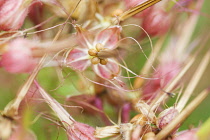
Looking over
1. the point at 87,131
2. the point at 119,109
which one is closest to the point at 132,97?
the point at 119,109

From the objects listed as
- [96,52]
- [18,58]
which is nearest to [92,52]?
[96,52]

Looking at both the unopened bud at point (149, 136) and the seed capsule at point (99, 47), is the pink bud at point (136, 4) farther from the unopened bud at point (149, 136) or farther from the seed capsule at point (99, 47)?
the unopened bud at point (149, 136)

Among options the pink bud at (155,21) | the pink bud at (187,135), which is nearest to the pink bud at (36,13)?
the pink bud at (155,21)

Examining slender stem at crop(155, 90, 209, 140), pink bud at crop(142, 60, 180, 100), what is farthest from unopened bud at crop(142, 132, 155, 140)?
pink bud at crop(142, 60, 180, 100)

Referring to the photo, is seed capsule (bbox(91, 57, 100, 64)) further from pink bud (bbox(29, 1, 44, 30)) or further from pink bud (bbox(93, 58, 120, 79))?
pink bud (bbox(29, 1, 44, 30))

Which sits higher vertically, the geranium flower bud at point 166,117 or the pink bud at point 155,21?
the pink bud at point 155,21

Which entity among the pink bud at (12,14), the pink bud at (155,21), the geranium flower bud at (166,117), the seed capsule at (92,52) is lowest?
the geranium flower bud at (166,117)

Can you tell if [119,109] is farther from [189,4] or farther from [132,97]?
[189,4]
